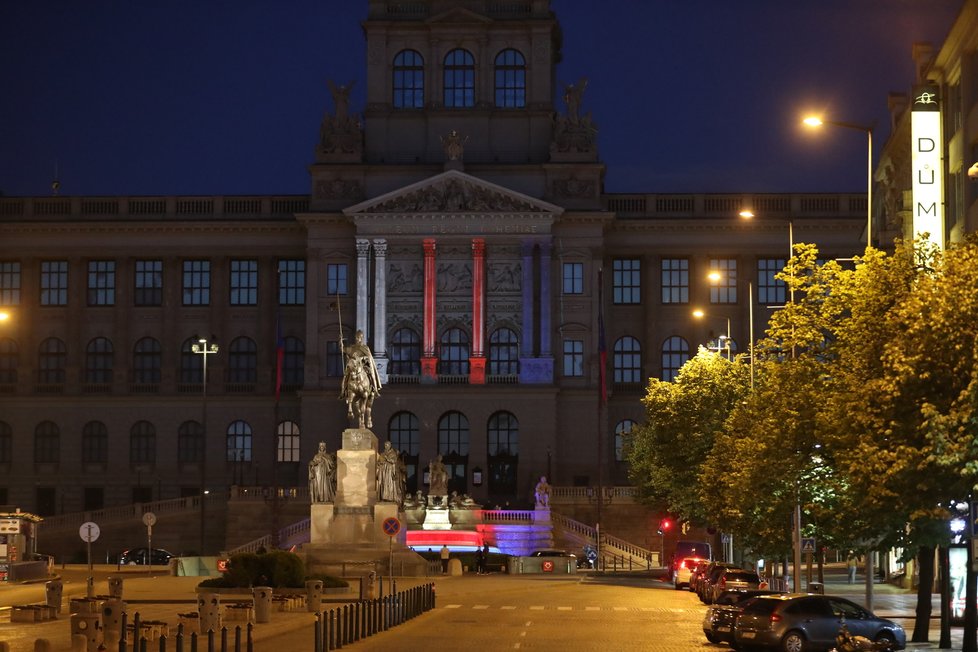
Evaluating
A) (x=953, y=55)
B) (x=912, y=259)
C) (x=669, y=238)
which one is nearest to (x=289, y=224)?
(x=669, y=238)

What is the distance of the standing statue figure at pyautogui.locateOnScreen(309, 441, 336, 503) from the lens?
74312 mm

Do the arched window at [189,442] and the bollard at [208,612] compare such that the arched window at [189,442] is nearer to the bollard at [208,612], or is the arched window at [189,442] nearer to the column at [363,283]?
the column at [363,283]

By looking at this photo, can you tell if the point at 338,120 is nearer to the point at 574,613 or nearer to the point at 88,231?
the point at 88,231

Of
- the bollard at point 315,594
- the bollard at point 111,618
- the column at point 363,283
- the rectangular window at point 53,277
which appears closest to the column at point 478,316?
the column at point 363,283

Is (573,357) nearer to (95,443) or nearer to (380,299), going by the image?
(380,299)

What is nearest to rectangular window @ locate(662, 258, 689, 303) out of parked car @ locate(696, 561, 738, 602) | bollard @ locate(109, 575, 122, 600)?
parked car @ locate(696, 561, 738, 602)

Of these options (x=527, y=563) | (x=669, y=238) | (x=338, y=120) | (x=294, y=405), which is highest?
(x=338, y=120)

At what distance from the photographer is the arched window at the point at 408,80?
129 m

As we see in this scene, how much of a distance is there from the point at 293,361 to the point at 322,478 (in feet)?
180

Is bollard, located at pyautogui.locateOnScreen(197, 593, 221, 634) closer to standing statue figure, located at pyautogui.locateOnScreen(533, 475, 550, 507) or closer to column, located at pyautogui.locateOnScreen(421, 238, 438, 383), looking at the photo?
standing statue figure, located at pyautogui.locateOnScreen(533, 475, 550, 507)

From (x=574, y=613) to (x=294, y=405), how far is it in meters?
74.4

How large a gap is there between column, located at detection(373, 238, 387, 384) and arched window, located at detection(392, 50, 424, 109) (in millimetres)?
11502

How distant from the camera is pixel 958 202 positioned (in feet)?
201

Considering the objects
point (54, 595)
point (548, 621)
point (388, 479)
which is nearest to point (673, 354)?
point (388, 479)
